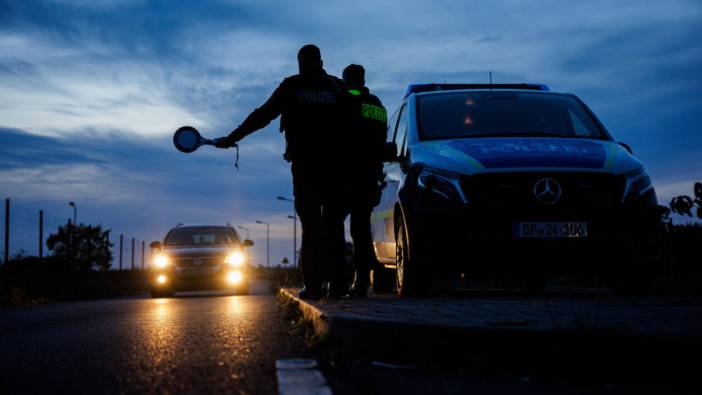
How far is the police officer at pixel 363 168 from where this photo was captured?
745cm

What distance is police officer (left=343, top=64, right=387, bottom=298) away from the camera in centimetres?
745

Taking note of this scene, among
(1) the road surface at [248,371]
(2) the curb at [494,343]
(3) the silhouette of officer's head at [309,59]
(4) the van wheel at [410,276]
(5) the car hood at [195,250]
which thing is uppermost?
(3) the silhouette of officer's head at [309,59]

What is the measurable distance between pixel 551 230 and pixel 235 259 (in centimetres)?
1354

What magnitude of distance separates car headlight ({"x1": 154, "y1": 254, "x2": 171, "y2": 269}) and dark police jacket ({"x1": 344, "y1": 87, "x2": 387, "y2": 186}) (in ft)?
40.6

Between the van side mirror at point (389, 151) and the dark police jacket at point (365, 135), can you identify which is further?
the van side mirror at point (389, 151)

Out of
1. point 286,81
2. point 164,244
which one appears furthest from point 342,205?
point 164,244

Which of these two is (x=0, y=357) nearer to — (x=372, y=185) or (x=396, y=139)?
(x=372, y=185)

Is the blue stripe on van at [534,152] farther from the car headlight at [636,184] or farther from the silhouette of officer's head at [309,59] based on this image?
the silhouette of officer's head at [309,59]

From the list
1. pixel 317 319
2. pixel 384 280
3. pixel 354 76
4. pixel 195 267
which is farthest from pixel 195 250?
pixel 317 319

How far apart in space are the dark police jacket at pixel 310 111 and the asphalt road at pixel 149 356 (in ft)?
4.96

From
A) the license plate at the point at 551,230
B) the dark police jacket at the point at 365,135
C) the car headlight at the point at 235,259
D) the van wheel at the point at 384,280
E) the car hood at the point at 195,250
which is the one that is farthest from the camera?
the car headlight at the point at 235,259

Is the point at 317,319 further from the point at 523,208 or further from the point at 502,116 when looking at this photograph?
the point at 502,116

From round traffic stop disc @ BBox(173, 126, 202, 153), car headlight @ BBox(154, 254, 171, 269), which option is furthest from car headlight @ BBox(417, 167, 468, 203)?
car headlight @ BBox(154, 254, 171, 269)

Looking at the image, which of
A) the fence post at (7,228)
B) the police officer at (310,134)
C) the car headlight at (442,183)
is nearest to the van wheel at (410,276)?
the car headlight at (442,183)
